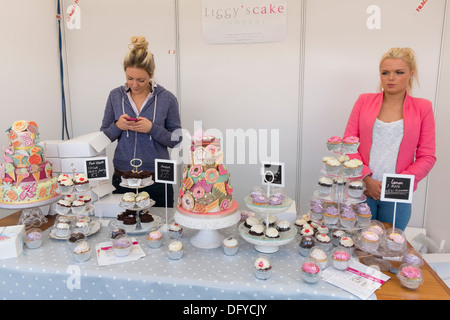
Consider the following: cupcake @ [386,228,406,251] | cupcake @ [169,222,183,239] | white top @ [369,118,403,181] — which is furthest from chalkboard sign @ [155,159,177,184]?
white top @ [369,118,403,181]

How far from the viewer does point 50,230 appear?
1.84 meters

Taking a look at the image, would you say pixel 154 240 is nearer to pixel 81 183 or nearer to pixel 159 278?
pixel 159 278

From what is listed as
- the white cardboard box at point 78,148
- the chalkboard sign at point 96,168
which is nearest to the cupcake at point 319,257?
the chalkboard sign at point 96,168

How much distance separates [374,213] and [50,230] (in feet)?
6.50

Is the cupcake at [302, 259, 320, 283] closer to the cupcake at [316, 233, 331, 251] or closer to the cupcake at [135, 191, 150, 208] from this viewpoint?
the cupcake at [316, 233, 331, 251]

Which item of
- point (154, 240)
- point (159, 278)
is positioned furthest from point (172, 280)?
point (154, 240)

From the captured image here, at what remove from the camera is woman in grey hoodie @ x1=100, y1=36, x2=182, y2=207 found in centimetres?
223

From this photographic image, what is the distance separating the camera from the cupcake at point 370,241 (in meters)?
1.47

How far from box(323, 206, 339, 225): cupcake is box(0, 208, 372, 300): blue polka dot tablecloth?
9.1 inches

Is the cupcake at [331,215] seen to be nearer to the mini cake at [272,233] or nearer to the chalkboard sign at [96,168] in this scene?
the mini cake at [272,233]

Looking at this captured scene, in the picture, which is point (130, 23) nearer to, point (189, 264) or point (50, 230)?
point (50, 230)

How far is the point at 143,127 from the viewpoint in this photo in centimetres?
219
